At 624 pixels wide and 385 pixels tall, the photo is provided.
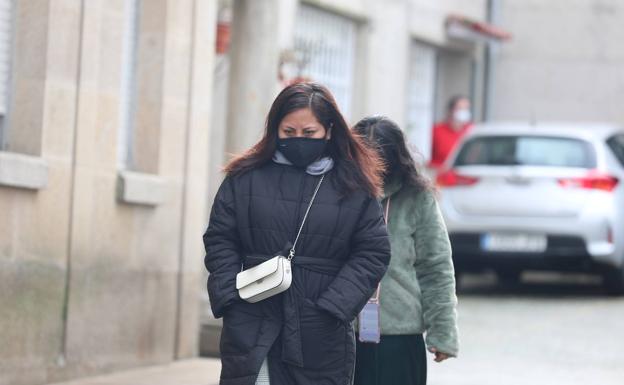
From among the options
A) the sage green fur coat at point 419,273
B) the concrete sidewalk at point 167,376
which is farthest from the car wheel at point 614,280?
the sage green fur coat at point 419,273

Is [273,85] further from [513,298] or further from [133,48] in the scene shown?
[513,298]

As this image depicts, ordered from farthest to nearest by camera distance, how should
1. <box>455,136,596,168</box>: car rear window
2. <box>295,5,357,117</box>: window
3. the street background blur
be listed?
<box>295,5,357,117</box>: window → <box>455,136,596,168</box>: car rear window → the street background blur

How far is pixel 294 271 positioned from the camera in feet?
17.2

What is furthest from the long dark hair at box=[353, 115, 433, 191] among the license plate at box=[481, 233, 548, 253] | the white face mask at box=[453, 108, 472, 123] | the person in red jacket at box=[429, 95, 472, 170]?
the white face mask at box=[453, 108, 472, 123]

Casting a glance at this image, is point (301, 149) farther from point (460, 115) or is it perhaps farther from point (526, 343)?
point (460, 115)

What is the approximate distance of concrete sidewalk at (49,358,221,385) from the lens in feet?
29.5

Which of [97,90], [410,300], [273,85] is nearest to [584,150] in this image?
[273,85]

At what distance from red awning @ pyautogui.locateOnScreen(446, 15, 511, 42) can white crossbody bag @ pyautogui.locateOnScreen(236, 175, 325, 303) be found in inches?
559

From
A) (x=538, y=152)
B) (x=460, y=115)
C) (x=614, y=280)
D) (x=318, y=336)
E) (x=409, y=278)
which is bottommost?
(x=614, y=280)

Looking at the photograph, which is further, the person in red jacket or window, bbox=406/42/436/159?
window, bbox=406/42/436/159

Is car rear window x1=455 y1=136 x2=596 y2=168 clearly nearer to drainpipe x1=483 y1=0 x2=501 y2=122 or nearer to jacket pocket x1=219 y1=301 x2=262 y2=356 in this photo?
drainpipe x1=483 y1=0 x2=501 y2=122

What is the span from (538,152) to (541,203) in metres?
0.55

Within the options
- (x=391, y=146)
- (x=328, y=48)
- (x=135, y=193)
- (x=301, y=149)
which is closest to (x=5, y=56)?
(x=135, y=193)

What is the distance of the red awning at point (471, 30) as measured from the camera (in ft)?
62.6
